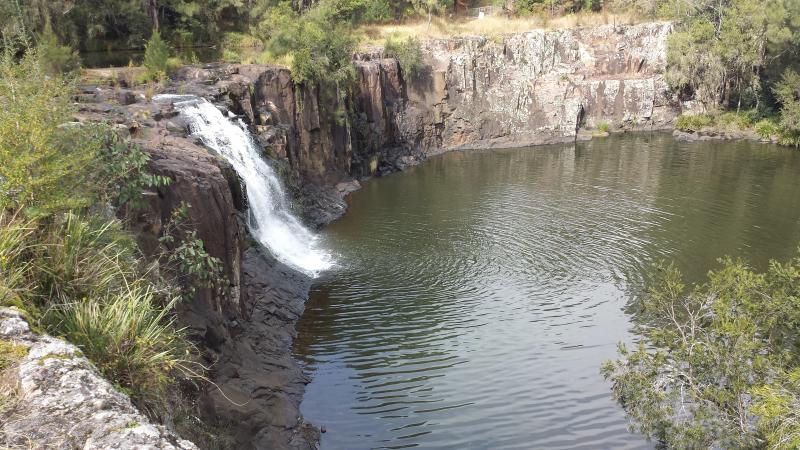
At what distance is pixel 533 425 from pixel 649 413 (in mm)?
2770

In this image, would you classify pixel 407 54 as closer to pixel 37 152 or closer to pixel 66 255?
pixel 37 152

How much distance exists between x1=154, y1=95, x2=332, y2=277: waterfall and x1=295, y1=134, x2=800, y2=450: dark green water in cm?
143

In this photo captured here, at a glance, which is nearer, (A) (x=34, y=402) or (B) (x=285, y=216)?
(A) (x=34, y=402)

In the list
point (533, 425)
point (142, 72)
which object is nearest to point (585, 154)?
point (142, 72)

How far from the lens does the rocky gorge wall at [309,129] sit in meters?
13.8

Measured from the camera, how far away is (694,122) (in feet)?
159

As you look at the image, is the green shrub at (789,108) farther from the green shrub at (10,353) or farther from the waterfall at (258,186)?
the green shrub at (10,353)

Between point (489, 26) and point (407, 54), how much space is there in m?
11.8

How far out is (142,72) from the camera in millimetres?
29312

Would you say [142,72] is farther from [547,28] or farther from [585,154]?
[547,28]

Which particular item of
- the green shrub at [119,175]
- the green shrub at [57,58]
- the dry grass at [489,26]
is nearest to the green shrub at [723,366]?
the green shrub at [119,175]

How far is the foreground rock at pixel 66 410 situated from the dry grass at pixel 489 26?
48236 millimetres

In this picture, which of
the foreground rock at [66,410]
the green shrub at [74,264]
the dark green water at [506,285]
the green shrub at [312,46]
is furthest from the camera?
the green shrub at [312,46]

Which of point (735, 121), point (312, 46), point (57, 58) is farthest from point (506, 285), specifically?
point (735, 121)
